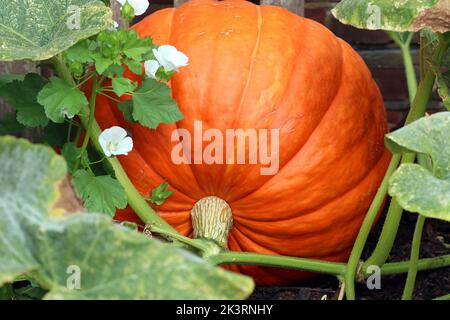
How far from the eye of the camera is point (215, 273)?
28.8 inches

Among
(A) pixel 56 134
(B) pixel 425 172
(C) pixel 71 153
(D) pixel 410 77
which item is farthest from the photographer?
(D) pixel 410 77

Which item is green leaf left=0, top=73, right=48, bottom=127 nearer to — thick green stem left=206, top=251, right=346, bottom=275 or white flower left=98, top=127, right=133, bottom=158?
white flower left=98, top=127, right=133, bottom=158

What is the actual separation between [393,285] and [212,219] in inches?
17.3

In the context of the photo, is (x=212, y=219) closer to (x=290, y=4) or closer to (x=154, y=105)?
(x=154, y=105)

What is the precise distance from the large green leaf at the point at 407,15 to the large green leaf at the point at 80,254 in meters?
0.78

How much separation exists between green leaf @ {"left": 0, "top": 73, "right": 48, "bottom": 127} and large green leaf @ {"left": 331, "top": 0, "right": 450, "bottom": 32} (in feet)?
2.08

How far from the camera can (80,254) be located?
80 cm

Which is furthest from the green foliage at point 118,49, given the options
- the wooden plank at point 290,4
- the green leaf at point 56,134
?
the wooden plank at point 290,4

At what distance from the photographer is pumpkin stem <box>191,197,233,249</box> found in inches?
63.9

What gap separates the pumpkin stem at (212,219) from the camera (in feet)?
5.32

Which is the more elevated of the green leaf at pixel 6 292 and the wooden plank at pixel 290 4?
the wooden plank at pixel 290 4

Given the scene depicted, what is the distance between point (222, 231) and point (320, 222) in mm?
214

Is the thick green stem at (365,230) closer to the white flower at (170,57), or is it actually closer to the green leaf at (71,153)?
the white flower at (170,57)

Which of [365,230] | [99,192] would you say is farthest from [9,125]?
[365,230]
